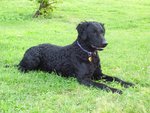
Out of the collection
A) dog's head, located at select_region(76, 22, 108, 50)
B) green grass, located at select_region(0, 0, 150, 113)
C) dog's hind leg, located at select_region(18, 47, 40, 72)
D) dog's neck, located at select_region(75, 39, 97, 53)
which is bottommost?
green grass, located at select_region(0, 0, 150, 113)

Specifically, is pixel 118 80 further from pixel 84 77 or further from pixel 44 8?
pixel 44 8

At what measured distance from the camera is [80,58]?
27.3 feet

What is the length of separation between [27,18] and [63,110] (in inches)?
637

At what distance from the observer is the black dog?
810 cm

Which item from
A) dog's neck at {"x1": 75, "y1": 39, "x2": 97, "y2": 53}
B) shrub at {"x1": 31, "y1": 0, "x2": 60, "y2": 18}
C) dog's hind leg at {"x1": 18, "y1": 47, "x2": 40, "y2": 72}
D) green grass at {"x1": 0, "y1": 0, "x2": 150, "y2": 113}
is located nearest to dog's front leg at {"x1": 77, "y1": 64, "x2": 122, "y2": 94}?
green grass at {"x1": 0, "y1": 0, "x2": 150, "y2": 113}

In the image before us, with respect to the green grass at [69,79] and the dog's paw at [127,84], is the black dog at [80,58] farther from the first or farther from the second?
the green grass at [69,79]

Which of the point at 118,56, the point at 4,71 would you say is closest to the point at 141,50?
the point at 118,56

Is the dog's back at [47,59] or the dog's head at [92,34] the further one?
the dog's back at [47,59]

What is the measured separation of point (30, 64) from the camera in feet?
29.1

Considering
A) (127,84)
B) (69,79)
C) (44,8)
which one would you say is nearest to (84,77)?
(69,79)

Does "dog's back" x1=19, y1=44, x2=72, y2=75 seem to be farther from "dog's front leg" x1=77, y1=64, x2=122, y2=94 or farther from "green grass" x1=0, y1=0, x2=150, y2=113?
"dog's front leg" x1=77, y1=64, x2=122, y2=94

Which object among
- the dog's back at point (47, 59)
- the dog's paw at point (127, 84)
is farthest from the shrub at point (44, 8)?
the dog's paw at point (127, 84)

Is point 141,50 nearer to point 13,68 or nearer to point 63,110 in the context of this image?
point 13,68

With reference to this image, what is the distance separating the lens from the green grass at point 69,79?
20.7 feet
